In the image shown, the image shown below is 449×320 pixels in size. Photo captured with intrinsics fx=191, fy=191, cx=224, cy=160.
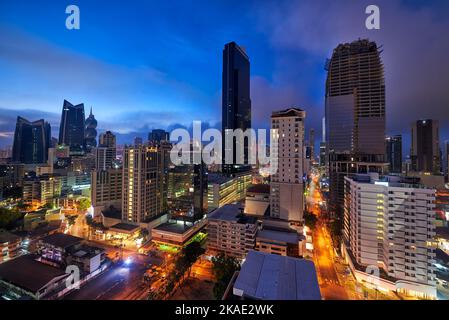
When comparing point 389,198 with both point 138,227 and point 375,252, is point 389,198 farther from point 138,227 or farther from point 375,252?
point 138,227

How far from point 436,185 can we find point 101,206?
34.4m

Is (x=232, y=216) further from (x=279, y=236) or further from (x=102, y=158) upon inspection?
(x=102, y=158)

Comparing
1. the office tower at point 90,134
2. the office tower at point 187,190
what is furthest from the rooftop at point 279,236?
the office tower at point 90,134

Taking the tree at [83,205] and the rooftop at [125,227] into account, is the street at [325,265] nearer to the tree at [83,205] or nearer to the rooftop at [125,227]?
the rooftop at [125,227]

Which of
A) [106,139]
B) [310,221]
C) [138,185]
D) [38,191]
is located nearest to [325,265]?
[310,221]

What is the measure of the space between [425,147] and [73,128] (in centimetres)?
6006

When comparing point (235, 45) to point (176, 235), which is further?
point (235, 45)

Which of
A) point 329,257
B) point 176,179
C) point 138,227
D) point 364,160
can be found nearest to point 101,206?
point 138,227

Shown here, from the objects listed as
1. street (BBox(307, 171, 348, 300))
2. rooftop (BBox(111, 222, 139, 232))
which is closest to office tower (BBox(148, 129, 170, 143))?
rooftop (BBox(111, 222, 139, 232))

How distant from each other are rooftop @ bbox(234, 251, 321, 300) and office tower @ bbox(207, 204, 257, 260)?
13.4 feet

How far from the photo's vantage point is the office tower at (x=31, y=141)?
94.3 feet

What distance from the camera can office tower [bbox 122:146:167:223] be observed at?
13938 mm

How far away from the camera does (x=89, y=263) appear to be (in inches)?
351
